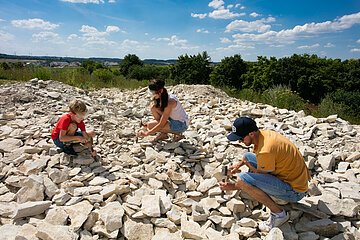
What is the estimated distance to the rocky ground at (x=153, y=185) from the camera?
2.61 metres

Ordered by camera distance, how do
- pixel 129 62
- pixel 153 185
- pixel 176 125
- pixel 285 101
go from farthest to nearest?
pixel 129 62 → pixel 285 101 → pixel 176 125 → pixel 153 185

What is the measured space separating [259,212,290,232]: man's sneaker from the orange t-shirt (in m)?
0.32

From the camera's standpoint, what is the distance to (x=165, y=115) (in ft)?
13.7

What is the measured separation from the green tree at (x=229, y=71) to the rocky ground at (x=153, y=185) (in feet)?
85.2

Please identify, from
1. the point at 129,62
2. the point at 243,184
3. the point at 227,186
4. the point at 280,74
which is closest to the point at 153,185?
the point at 227,186

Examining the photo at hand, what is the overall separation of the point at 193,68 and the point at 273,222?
97.5 feet

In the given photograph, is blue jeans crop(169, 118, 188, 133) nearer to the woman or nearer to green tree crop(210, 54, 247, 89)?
the woman

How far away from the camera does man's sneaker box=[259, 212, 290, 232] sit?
2.63 m

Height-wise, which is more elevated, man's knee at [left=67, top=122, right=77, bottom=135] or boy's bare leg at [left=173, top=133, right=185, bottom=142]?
man's knee at [left=67, top=122, right=77, bottom=135]

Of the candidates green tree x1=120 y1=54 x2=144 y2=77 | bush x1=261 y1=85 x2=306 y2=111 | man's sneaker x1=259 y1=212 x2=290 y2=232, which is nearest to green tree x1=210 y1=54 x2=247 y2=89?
green tree x1=120 y1=54 x2=144 y2=77

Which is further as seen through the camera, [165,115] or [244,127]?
[165,115]

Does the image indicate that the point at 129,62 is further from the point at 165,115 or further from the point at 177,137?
the point at 165,115

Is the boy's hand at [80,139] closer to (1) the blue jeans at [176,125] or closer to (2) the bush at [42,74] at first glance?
(1) the blue jeans at [176,125]

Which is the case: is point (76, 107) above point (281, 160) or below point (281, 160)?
above
